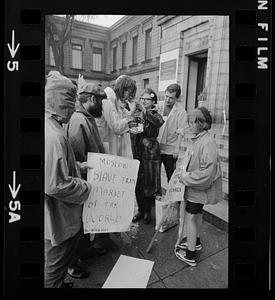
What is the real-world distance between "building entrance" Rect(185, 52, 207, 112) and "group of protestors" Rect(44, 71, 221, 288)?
0.09 metres

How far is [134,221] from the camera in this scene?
210 centimetres

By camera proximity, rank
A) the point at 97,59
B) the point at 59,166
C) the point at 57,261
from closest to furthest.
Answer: the point at 59,166
the point at 57,261
the point at 97,59

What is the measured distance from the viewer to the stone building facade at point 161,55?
1953mm

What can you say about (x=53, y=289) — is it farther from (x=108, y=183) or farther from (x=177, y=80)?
(x=177, y=80)

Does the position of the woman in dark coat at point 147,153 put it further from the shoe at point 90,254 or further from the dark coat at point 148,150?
the shoe at point 90,254

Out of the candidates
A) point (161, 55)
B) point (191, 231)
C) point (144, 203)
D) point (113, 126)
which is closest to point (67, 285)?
point (144, 203)

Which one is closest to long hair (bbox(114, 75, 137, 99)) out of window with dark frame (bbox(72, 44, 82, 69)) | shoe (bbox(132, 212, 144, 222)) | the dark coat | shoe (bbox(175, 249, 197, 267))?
the dark coat

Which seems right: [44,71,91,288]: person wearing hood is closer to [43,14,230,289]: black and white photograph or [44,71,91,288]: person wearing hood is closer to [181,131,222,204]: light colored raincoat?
[43,14,230,289]: black and white photograph

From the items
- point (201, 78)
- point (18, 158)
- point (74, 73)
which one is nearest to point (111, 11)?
point (74, 73)

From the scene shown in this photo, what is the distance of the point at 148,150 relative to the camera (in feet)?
6.91

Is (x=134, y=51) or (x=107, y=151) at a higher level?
(x=134, y=51)

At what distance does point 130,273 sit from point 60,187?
3.05 ft

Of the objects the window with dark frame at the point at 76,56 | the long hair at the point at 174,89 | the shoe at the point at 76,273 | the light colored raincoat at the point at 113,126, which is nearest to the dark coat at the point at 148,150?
the light colored raincoat at the point at 113,126
